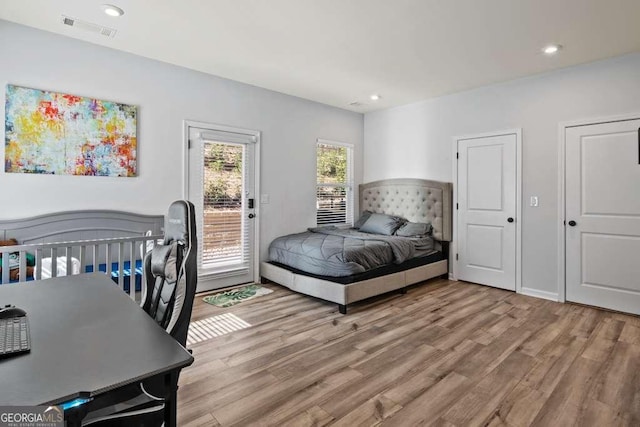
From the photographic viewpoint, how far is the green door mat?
3880 mm

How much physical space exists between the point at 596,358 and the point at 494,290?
1.88m

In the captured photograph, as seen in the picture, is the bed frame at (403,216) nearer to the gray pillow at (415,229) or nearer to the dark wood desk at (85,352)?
A: the gray pillow at (415,229)

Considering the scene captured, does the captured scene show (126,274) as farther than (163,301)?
Yes

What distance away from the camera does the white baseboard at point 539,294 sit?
404 centimetres

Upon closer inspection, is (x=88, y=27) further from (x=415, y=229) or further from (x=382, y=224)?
(x=415, y=229)

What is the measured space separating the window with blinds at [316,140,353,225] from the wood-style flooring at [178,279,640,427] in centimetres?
218

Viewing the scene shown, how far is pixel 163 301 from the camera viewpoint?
1.55m

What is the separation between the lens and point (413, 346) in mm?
2797

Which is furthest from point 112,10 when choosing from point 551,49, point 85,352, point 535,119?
point 535,119

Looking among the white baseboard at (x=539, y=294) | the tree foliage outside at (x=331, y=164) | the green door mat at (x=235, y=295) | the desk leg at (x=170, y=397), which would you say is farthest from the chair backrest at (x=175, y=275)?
the white baseboard at (x=539, y=294)

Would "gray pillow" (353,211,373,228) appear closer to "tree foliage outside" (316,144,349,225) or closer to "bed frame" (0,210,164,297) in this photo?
"tree foliage outside" (316,144,349,225)

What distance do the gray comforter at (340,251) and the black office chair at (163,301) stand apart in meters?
2.22

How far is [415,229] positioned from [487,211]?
98cm

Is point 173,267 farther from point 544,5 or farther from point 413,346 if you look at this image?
point 544,5
